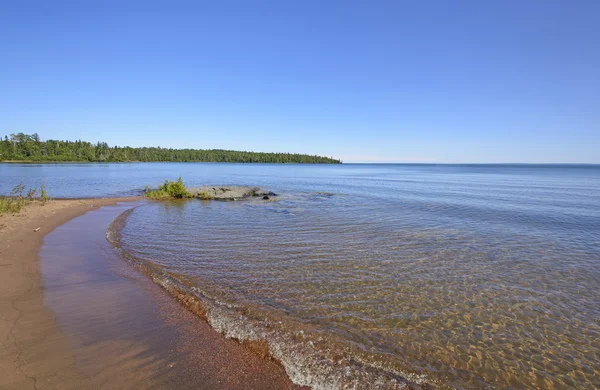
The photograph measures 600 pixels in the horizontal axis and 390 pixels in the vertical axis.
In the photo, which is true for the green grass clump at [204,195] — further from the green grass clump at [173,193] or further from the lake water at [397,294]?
the lake water at [397,294]

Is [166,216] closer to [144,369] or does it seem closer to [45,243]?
[45,243]

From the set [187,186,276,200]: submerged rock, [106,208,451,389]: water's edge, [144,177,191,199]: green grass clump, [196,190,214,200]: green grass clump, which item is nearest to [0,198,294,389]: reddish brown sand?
[106,208,451,389]: water's edge

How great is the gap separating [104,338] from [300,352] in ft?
12.2

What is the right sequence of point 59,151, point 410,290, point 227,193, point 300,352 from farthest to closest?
point 59,151, point 227,193, point 410,290, point 300,352

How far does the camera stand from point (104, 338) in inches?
228

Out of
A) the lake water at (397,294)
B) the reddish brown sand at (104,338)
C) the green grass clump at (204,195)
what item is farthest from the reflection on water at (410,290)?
the green grass clump at (204,195)

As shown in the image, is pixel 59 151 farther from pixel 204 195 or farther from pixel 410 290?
pixel 410 290

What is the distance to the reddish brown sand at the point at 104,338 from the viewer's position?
4.75 meters

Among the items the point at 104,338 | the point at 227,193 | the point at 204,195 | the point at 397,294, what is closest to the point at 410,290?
the point at 397,294

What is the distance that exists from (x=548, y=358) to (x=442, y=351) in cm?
210

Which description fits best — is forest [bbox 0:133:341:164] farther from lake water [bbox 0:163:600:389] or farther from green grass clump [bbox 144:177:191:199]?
lake water [bbox 0:163:600:389]

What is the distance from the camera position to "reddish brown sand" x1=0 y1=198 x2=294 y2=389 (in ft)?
15.6

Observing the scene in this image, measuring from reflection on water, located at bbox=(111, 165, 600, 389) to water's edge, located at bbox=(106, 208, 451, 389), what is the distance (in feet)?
0.13

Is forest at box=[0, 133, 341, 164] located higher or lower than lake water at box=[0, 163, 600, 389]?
higher
